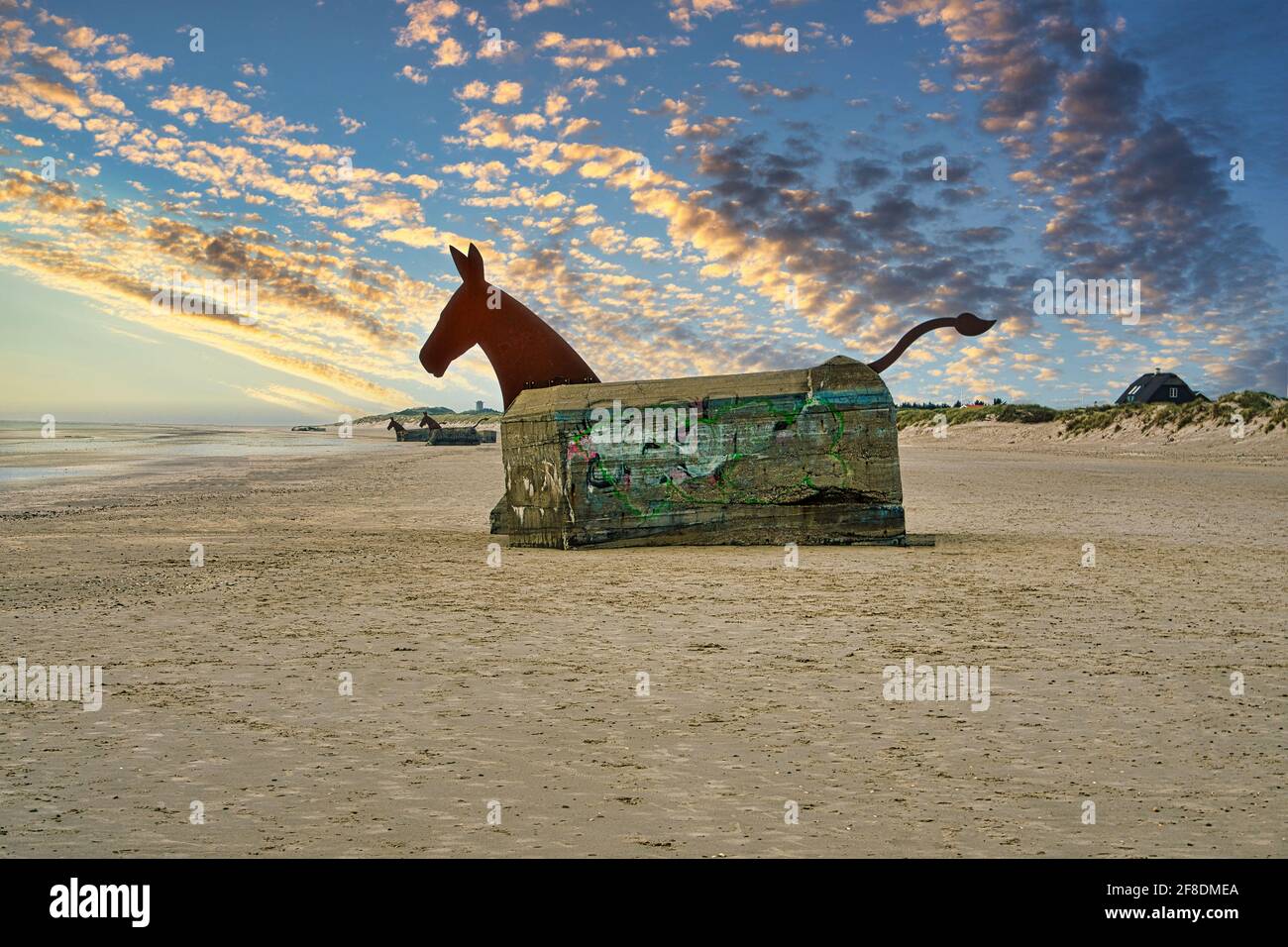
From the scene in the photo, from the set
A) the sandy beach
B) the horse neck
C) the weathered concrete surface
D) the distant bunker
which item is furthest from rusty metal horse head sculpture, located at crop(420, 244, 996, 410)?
the weathered concrete surface

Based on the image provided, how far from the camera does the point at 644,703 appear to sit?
4.21m

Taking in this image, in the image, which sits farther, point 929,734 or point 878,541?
point 878,541

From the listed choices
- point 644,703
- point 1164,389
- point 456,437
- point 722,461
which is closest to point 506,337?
point 722,461

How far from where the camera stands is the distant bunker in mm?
9695

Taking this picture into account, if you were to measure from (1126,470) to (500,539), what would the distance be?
797 inches

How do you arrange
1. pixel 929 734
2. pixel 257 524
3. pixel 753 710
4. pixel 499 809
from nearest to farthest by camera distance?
pixel 499 809 → pixel 929 734 → pixel 753 710 → pixel 257 524

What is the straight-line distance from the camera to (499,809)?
2.94 metres

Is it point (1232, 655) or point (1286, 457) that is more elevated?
point (1286, 457)

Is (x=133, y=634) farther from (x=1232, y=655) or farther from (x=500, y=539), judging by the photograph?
(x=1232, y=655)

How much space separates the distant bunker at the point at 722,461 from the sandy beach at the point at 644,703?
46 centimetres

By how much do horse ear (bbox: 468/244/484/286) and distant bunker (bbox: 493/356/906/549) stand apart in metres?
2.37

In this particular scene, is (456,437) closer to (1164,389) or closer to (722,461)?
(722,461)

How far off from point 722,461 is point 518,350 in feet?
11.6
